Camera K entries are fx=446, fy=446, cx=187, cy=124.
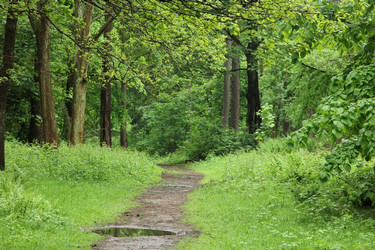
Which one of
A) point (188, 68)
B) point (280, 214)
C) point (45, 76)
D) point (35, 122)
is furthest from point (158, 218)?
point (35, 122)

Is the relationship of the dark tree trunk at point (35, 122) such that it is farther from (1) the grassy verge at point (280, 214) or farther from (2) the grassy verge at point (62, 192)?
(1) the grassy verge at point (280, 214)

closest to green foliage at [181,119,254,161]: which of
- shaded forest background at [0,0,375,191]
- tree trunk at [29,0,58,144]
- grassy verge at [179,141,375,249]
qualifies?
shaded forest background at [0,0,375,191]

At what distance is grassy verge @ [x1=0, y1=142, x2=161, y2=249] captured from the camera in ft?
25.1

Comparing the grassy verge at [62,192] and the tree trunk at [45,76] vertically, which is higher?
the tree trunk at [45,76]

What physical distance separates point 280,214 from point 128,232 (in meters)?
3.39

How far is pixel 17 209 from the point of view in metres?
8.44

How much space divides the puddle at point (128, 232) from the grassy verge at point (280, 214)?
0.88 metres

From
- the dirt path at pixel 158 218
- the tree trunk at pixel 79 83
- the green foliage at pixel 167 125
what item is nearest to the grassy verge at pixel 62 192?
the dirt path at pixel 158 218

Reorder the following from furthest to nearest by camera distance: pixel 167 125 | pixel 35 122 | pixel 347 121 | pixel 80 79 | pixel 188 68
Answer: pixel 167 125 < pixel 35 122 < pixel 80 79 < pixel 188 68 < pixel 347 121

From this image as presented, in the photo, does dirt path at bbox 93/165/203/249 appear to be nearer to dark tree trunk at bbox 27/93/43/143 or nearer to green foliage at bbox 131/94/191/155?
dark tree trunk at bbox 27/93/43/143

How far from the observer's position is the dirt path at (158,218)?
24.8 ft

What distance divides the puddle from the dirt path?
0.21 meters

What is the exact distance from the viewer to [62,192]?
11812 millimetres

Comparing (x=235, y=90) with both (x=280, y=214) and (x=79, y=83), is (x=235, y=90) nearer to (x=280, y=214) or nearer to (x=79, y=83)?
(x=79, y=83)
